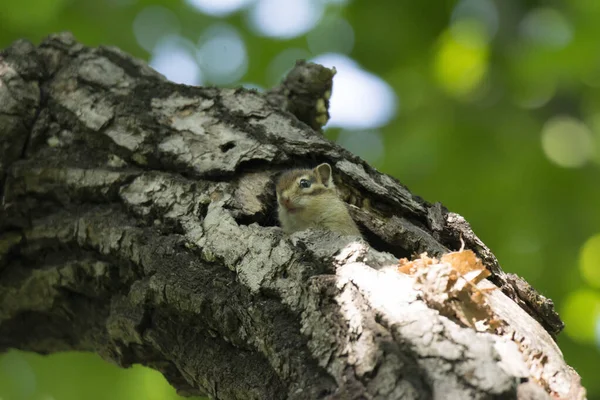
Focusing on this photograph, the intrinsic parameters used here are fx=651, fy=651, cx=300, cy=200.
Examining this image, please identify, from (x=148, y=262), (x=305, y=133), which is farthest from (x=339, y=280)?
(x=305, y=133)

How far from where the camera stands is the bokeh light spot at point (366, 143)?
8.15m

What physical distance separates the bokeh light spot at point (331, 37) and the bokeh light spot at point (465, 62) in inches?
46.3

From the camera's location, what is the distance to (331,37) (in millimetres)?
8805

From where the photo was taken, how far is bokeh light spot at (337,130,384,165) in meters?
8.15

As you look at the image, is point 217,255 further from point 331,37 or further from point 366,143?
point 331,37

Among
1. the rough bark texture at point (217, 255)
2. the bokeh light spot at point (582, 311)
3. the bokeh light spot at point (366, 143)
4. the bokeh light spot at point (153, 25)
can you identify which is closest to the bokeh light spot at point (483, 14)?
the bokeh light spot at point (366, 143)

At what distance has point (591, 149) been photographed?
790cm

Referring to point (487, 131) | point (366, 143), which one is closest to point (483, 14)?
Answer: point (487, 131)

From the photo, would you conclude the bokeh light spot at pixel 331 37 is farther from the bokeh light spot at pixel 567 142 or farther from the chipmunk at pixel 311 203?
the chipmunk at pixel 311 203

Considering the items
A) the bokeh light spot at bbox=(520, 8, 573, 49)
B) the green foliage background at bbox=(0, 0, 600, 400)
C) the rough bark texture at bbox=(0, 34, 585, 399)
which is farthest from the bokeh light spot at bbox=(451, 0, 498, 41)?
the rough bark texture at bbox=(0, 34, 585, 399)

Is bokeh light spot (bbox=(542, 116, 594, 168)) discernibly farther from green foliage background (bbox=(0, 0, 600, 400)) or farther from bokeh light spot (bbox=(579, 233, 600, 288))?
bokeh light spot (bbox=(579, 233, 600, 288))

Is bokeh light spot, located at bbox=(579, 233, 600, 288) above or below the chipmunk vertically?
above

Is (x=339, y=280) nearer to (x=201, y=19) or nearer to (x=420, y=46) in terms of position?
(x=420, y=46)

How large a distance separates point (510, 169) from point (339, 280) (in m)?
4.99
